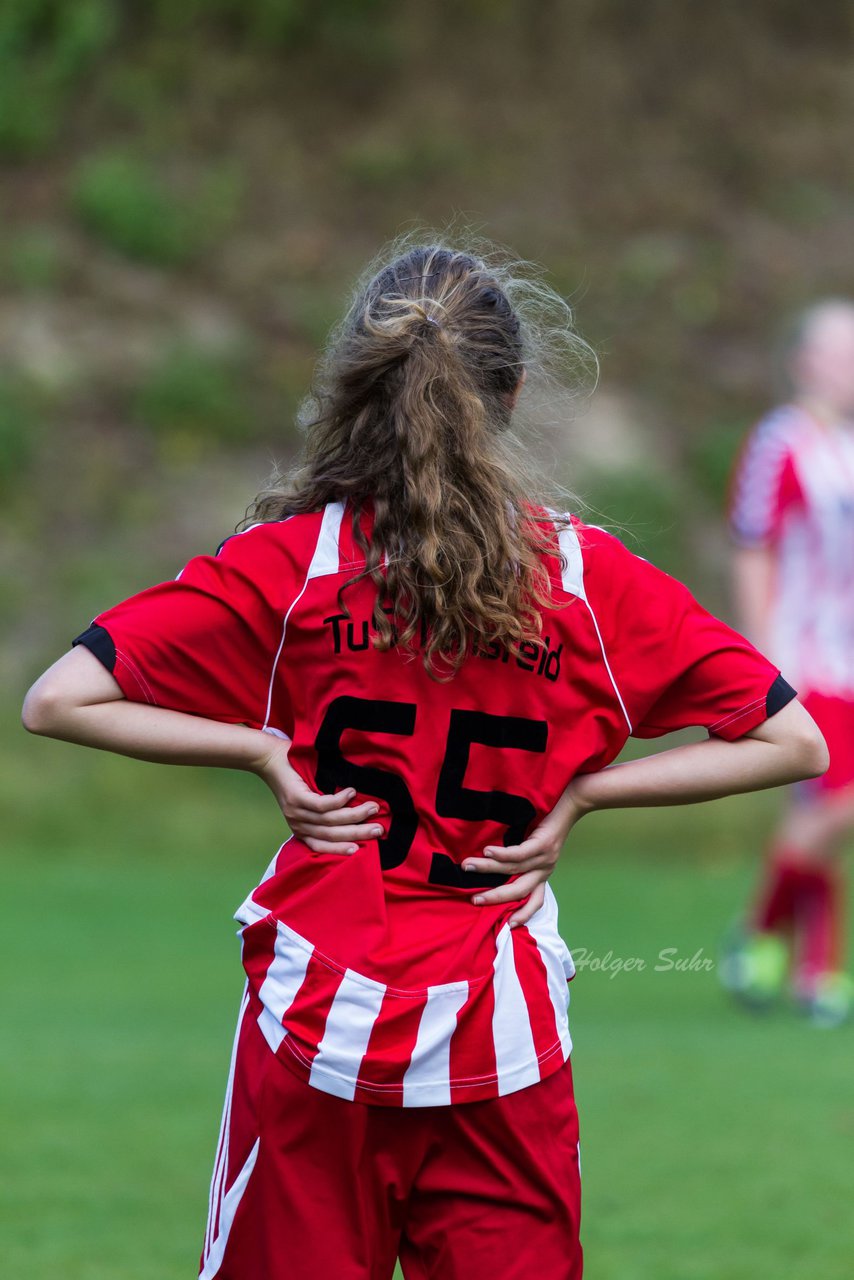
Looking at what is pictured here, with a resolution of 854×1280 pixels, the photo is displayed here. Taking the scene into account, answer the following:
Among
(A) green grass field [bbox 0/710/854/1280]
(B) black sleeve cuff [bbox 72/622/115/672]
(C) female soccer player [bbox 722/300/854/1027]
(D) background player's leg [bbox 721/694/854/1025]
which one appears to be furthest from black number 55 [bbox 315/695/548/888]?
(D) background player's leg [bbox 721/694/854/1025]

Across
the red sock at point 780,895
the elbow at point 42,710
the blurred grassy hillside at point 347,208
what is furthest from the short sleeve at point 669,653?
the blurred grassy hillside at point 347,208

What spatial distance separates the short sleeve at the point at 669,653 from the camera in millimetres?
1947

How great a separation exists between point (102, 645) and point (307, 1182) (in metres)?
0.63

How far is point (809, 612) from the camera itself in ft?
18.4

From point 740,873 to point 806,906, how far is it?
3534 mm

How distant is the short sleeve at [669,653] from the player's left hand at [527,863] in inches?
5.8

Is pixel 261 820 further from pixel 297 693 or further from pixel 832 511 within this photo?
pixel 297 693

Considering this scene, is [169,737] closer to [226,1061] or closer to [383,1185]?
[383,1185]

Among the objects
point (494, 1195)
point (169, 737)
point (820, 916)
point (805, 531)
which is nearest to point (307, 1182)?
point (494, 1195)

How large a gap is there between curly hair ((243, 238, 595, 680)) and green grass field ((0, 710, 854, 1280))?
1576 millimetres

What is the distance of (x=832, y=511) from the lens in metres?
5.50

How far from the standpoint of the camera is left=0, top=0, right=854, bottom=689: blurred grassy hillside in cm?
1280

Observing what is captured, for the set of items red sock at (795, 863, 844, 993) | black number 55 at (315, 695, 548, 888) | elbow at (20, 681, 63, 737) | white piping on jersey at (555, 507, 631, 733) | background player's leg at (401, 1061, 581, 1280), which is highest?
red sock at (795, 863, 844, 993)
